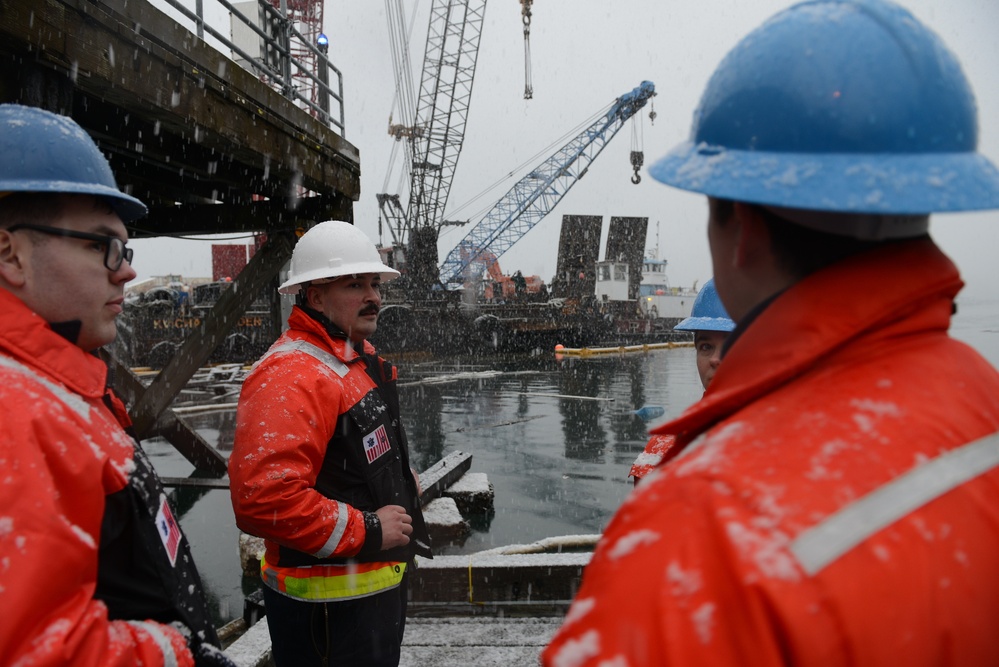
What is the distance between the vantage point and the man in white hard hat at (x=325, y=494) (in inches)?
85.2

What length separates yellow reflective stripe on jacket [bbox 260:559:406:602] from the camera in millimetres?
2314

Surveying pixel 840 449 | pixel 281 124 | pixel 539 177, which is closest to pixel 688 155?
pixel 840 449

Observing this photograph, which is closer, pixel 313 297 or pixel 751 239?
pixel 751 239

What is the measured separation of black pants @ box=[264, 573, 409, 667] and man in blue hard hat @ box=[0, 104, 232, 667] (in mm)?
944

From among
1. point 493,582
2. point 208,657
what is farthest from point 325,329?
point 493,582

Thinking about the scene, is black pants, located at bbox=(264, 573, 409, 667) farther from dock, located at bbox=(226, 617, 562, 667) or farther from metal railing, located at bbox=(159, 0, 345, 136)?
metal railing, located at bbox=(159, 0, 345, 136)

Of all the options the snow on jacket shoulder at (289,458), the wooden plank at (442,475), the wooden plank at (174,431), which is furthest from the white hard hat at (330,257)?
the wooden plank at (442,475)

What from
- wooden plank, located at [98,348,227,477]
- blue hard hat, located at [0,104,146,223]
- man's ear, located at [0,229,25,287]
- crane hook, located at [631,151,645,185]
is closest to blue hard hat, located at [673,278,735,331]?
blue hard hat, located at [0,104,146,223]

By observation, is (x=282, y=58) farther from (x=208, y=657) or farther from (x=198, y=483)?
(x=208, y=657)

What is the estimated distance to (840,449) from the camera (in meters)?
0.67

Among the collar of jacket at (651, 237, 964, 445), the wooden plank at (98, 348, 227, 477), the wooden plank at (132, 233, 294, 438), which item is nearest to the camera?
the collar of jacket at (651, 237, 964, 445)

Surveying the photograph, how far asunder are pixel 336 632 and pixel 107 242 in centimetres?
158

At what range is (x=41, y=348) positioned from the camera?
4.11 ft

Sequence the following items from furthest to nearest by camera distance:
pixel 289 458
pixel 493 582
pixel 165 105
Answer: pixel 493 582 → pixel 165 105 → pixel 289 458
